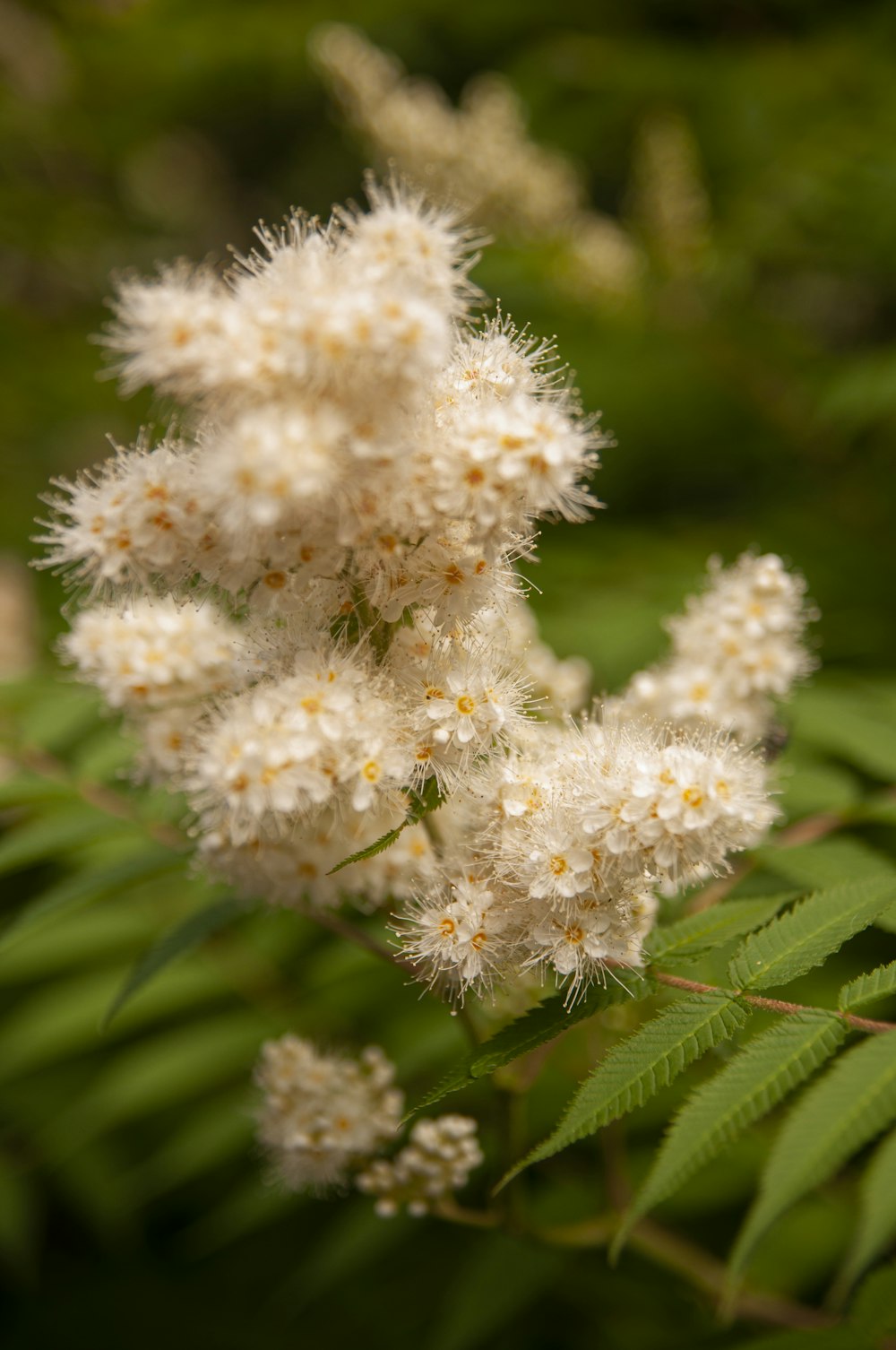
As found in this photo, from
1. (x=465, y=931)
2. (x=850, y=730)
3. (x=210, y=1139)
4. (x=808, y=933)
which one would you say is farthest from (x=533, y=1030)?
(x=210, y=1139)

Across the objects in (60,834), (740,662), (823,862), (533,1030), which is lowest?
(533,1030)

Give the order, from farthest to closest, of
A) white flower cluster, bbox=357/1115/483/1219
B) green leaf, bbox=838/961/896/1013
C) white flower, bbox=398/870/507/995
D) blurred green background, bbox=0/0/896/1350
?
1. blurred green background, bbox=0/0/896/1350
2. white flower cluster, bbox=357/1115/483/1219
3. white flower, bbox=398/870/507/995
4. green leaf, bbox=838/961/896/1013

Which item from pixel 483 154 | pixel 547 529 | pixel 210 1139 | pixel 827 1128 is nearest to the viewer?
pixel 827 1128

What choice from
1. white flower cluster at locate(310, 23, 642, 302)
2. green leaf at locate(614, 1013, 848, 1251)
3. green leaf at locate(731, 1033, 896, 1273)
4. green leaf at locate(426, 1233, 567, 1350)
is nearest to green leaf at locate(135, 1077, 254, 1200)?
green leaf at locate(426, 1233, 567, 1350)

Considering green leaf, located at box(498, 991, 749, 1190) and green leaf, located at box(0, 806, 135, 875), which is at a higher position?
green leaf, located at box(0, 806, 135, 875)

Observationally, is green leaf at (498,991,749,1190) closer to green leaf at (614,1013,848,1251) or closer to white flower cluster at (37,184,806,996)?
green leaf at (614,1013,848,1251)

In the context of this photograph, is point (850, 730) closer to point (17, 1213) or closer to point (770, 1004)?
point (770, 1004)

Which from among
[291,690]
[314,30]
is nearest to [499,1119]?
[291,690]
